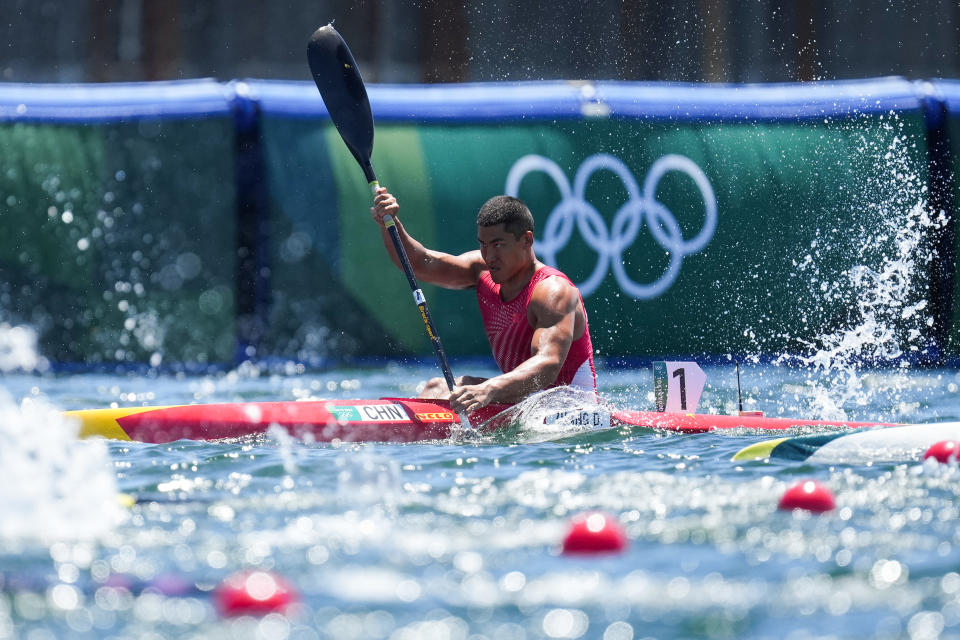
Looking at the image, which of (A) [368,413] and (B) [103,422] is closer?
(B) [103,422]

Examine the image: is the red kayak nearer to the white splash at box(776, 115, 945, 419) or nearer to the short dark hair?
the short dark hair

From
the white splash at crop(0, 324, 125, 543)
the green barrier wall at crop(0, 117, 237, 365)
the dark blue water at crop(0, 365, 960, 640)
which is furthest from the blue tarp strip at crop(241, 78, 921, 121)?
the white splash at crop(0, 324, 125, 543)

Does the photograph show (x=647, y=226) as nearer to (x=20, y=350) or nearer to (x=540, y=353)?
(x=540, y=353)

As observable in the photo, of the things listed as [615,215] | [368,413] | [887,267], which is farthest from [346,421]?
[887,267]

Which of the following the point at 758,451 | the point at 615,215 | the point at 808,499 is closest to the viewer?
the point at 808,499

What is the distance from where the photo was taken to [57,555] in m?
3.35

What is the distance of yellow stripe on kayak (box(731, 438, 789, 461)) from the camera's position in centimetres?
491

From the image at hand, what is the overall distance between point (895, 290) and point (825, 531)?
22.6 ft

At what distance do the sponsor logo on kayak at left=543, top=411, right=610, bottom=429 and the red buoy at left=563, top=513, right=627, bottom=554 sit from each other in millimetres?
2442

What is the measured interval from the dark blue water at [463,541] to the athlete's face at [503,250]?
0.97 metres

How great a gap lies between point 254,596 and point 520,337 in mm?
3426

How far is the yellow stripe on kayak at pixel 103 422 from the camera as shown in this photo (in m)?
5.58

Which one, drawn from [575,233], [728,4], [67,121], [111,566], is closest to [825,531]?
[111,566]

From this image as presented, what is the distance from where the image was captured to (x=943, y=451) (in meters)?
4.79
